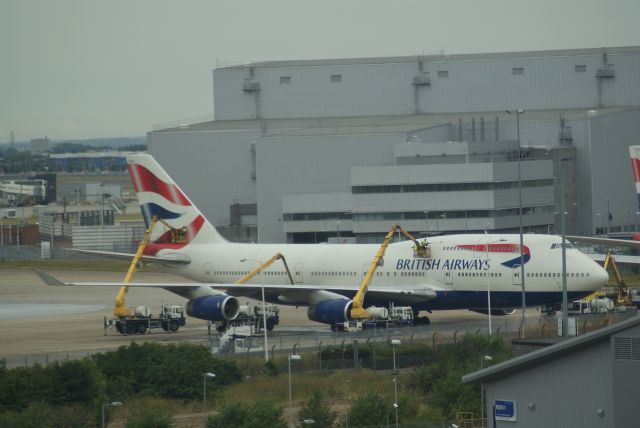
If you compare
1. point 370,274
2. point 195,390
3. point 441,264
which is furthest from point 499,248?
point 195,390

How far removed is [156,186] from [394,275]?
17.9m

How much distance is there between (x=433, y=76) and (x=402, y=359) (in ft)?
351

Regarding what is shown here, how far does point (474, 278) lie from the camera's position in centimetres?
7450

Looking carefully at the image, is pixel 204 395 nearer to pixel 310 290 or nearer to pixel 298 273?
pixel 310 290

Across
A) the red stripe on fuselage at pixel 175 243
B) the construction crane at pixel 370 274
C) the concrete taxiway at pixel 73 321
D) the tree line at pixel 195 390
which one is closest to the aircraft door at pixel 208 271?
the red stripe on fuselage at pixel 175 243

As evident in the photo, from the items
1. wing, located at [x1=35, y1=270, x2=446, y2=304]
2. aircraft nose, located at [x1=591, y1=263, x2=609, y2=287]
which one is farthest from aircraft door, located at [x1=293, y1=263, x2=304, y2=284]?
aircraft nose, located at [x1=591, y1=263, x2=609, y2=287]

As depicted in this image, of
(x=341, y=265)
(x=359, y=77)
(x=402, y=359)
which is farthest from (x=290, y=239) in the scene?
(x=402, y=359)

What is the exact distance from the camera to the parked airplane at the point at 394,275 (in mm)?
73312

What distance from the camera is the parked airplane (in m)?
73.3

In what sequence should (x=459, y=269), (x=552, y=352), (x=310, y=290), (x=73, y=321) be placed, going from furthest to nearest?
(x=73, y=321) → (x=310, y=290) → (x=459, y=269) → (x=552, y=352)

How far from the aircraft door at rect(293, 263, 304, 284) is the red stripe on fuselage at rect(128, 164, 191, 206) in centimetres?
964

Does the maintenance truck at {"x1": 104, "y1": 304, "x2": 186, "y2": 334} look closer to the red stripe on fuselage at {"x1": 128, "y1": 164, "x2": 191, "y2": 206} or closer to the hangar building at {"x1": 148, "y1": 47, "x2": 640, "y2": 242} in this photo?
the red stripe on fuselage at {"x1": 128, "y1": 164, "x2": 191, "y2": 206}

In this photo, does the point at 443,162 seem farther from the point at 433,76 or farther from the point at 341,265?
the point at 341,265

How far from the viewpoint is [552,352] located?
118ft
